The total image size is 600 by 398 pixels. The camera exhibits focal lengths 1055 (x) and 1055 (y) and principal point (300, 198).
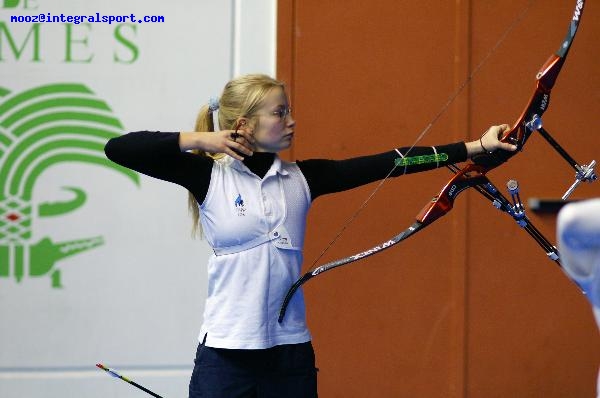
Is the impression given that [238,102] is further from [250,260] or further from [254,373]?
[254,373]

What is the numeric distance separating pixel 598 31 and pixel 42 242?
83.3 inches

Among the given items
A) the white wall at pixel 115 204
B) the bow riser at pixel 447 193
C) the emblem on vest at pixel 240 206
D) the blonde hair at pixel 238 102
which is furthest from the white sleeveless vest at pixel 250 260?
the white wall at pixel 115 204

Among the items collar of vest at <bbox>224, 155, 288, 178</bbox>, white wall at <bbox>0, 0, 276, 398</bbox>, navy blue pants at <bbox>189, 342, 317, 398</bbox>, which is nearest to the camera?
navy blue pants at <bbox>189, 342, 317, 398</bbox>

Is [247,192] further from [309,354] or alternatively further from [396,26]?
[396,26]

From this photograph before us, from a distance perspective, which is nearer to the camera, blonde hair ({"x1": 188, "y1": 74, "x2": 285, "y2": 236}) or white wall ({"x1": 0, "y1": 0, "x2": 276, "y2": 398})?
blonde hair ({"x1": 188, "y1": 74, "x2": 285, "y2": 236})

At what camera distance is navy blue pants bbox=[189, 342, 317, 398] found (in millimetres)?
2375

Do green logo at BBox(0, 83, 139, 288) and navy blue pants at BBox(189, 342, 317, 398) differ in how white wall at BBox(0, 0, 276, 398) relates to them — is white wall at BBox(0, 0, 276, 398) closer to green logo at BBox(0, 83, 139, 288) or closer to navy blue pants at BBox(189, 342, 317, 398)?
green logo at BBox(0, 83, 139, 288)

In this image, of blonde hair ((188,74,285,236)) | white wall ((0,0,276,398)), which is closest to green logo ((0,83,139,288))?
white wall ((0,0,276,398))

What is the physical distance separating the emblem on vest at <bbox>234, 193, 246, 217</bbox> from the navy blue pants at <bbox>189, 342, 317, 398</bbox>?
315mm

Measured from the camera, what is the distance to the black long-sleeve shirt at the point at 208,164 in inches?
95.7

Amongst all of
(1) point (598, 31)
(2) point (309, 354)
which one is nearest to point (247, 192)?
(2) point (309, 354)

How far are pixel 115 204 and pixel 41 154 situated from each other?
0.32 m

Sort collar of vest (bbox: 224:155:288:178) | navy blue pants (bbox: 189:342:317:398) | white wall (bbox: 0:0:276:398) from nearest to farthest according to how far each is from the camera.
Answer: navy blue pants (bbox: 189:342:317:398) < collar of vest (bbox: 224:155:288:178) < white wall (bbox: 0:0:276:398)

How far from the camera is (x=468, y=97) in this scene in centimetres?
374
